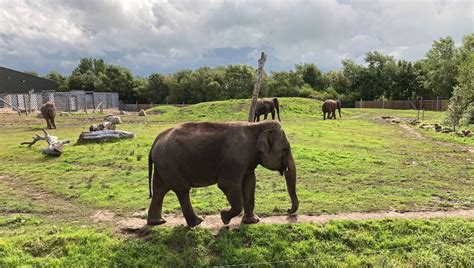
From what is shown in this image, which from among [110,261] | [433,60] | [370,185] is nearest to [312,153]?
[370,185]

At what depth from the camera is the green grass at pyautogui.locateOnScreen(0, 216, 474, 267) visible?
765 centimetres

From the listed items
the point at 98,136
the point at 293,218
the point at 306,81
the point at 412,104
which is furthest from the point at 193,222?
the point at 306,81

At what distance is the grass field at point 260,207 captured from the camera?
7867mm

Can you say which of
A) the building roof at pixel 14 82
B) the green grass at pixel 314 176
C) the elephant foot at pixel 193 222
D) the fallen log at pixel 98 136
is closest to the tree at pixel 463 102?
the green grass at pixel 314 176

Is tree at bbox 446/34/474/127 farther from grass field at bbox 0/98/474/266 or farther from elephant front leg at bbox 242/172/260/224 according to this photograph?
elephant front leg at bbox 242/172/260/224

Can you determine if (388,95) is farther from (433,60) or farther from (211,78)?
(211,78)

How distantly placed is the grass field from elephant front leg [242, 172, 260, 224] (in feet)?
1.06

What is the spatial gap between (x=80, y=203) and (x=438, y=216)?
918 cm

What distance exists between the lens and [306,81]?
79375mm

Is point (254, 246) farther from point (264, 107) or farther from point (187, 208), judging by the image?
point (264, 107)

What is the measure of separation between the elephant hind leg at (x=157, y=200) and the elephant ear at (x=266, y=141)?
7.40ft

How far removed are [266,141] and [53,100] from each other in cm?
5035

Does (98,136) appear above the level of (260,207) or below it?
above

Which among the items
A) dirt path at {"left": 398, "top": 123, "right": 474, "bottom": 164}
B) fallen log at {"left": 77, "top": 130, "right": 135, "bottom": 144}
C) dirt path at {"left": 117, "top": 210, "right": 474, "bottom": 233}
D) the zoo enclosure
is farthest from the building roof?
dirt path at {"left": 117, "top": 210, "right": 474, "bottom": 233}
